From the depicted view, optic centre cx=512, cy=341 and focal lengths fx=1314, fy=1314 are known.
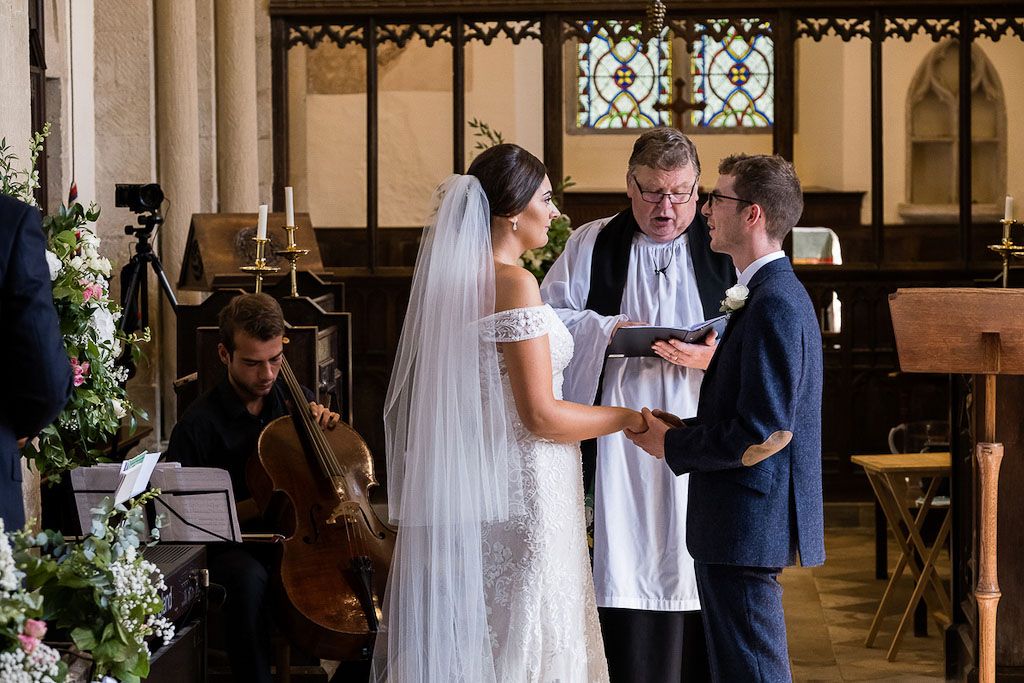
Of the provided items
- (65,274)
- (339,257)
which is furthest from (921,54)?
(65,274)

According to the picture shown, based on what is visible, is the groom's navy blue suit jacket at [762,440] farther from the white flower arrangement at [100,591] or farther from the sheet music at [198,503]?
the white flower arrangement at [100,591]

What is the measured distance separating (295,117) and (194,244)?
14.4 feet

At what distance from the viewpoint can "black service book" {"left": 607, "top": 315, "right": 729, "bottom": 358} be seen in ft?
11.6

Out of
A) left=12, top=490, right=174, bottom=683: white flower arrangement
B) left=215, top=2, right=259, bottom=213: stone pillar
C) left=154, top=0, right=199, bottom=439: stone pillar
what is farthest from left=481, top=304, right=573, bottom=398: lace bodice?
left=215, top=2, right=259, bottom=213: stone pillar

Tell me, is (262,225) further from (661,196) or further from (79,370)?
(79,370)

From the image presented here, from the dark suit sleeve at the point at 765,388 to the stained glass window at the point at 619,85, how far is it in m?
9.01

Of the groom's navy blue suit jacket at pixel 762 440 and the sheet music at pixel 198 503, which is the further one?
the sheet music at pixel 198 503

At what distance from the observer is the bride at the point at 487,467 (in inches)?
119

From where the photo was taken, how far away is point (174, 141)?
674cm

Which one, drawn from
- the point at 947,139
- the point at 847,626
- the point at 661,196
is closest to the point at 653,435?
the point at 661,196

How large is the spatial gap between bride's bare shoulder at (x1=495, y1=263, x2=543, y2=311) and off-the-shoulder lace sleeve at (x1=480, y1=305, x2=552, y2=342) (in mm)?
15

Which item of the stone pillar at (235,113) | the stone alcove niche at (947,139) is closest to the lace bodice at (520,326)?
the stone pillar at (235,113)

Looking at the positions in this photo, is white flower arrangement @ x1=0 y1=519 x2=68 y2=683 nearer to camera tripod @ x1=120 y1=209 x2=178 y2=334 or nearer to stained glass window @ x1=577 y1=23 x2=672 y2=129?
camera tripod @ x1=120 y1=209 x2=178 y2=334

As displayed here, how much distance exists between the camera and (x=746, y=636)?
295 centimetres
